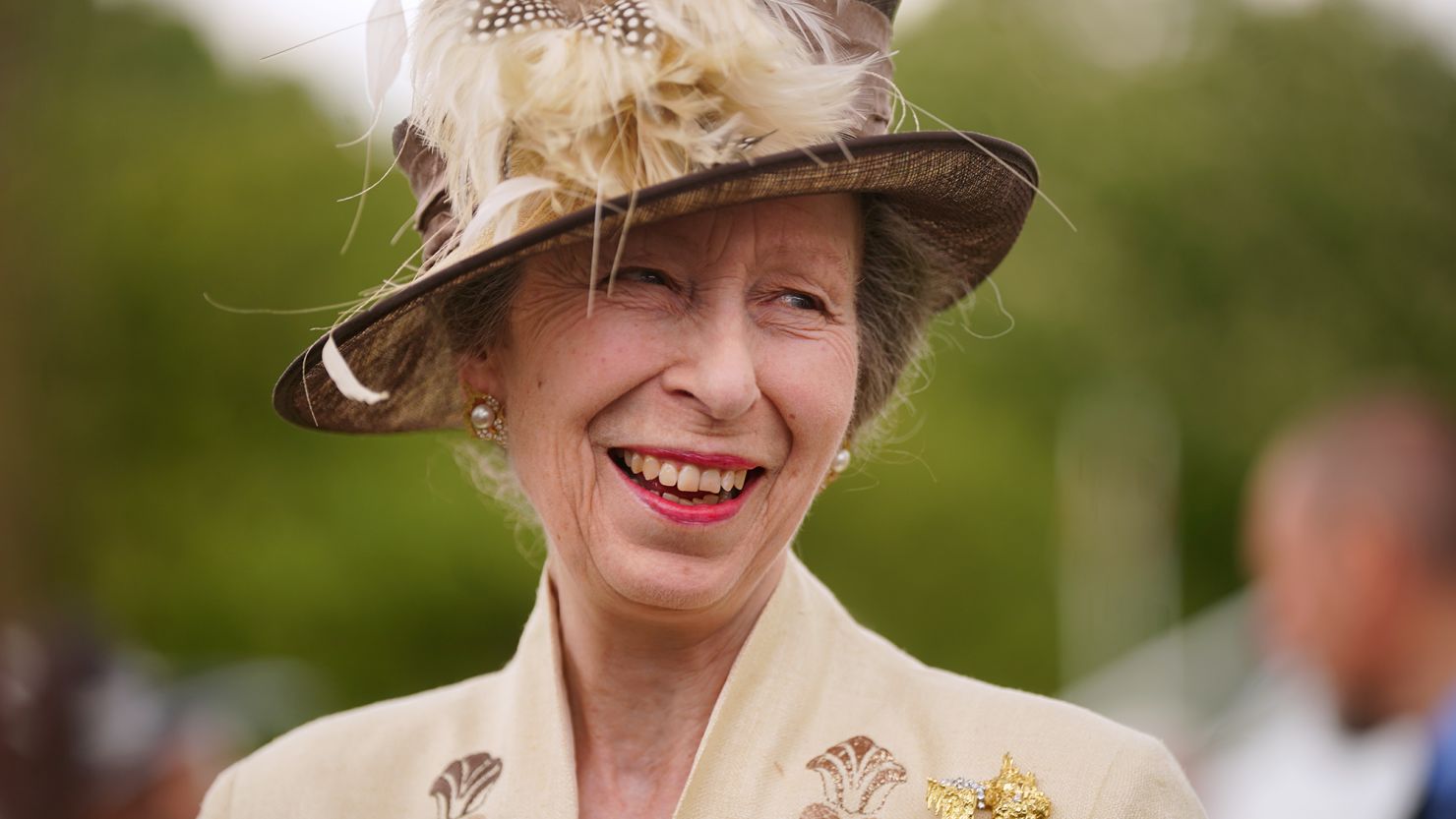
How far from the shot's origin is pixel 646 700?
2.93 m

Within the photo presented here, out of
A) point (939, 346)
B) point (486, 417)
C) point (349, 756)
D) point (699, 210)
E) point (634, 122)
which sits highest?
point (634, 122)

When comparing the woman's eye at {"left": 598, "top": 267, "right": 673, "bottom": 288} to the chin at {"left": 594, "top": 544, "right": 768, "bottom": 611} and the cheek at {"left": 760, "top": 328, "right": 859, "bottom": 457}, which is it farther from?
the chin at {"left": 594, "top": 544, "right": 768, "bottom": 611}

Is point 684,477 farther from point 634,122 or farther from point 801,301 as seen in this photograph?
point 634,122

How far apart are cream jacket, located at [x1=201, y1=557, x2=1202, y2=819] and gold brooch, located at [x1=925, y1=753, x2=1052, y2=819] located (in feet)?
0.09

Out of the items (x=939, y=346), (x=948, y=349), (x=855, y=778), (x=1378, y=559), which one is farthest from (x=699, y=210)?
(x=939, y=346)

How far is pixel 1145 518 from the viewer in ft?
64.4

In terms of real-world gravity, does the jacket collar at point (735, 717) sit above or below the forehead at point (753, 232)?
below

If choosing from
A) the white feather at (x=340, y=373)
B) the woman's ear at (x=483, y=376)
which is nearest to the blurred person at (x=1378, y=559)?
the woman's ear at (x=483, y=376)

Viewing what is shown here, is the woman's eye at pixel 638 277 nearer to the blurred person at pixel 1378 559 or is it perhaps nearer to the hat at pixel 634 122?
the hat at pixel 634 122

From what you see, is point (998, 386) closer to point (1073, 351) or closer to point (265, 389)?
point (1073, 351)

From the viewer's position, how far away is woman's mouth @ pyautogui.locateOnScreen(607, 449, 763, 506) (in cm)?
263

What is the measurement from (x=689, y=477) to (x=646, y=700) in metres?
0.54

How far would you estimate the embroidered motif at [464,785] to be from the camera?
2941 millimetres

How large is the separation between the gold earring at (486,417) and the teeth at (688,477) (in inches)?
16.9
